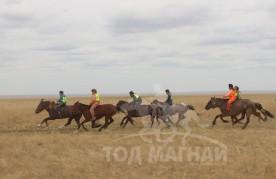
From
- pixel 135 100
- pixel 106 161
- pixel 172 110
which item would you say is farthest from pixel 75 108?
pixel 106 161

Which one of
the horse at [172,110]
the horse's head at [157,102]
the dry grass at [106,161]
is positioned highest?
the horse's head at [157,102]

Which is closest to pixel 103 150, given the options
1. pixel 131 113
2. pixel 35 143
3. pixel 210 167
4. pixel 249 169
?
pixel 35 143

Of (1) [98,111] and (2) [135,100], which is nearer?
(1) [98,111]

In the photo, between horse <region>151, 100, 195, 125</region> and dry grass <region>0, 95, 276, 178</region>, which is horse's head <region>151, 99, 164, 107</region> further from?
dry grass <region>0, 95, 276, 178</region>

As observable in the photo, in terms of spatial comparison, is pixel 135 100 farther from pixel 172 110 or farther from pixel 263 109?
pixel 263 109

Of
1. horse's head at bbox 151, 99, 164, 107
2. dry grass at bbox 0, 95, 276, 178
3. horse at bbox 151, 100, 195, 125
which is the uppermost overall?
horse's head at bbox 151, 99, 164, 107

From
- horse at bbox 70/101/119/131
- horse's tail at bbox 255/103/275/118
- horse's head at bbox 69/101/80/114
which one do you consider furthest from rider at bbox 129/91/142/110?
horse's tail at bbox 255/103/275/118

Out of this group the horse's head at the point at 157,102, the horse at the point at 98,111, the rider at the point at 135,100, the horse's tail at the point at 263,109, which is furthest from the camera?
the horse's head at the point at 157,102

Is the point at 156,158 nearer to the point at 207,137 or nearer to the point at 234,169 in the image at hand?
the point at 234,169

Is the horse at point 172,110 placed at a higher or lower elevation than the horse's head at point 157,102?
lower

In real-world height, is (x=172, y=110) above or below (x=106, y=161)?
above

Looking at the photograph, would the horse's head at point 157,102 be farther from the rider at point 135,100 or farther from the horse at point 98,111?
the horse at point 98,111

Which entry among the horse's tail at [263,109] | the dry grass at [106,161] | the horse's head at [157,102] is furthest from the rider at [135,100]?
the horse's tail at [263,109]

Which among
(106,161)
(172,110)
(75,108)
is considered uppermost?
(75,108)
